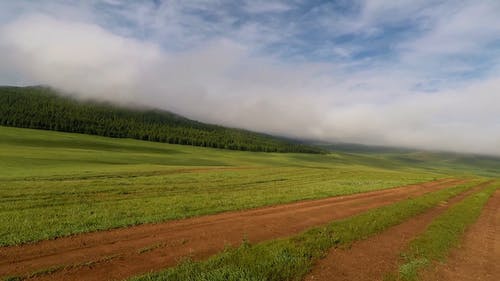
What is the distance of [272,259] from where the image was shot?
1098 cm

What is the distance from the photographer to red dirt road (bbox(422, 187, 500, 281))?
11375 mm

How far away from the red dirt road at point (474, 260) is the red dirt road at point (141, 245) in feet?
21.4

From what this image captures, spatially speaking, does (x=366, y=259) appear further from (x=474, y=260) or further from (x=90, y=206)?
(x=90, y=206)

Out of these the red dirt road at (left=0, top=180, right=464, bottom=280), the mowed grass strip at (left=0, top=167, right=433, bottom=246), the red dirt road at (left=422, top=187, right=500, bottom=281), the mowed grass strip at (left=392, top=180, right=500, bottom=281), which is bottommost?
the mowed grass strip at (left=0, top=167, right=433, bottom=246)

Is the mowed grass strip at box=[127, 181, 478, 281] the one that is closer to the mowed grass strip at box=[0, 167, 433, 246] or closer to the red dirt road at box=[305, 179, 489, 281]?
the red dirt road at box=[305, 179, 489, 281]

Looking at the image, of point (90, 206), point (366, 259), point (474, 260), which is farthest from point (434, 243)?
point (90, 206)

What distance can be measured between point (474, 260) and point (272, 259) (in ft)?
29.3

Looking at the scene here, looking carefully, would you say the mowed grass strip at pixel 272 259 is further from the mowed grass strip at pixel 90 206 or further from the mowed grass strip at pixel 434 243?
the mowed grass strip at pixel 90 206

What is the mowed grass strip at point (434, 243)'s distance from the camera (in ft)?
37.4

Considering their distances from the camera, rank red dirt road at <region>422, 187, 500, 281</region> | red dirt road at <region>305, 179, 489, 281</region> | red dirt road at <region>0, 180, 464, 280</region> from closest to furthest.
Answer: red dirt road at <region>0, 180, 464, 280</region>, red dirt road at <region>305, 179, 489, 281</region>, red dirt road at <region>422, 187, 500, 281</region>

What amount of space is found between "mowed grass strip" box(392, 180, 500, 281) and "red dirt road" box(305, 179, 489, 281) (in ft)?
1.36

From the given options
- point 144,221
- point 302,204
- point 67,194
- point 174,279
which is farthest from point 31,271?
point 302,204

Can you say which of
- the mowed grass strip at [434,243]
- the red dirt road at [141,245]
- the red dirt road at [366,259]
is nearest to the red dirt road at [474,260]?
the mowed grass strip at [434,243]

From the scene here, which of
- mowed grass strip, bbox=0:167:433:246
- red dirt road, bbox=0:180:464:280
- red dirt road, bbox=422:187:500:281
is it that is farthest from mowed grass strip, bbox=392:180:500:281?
mowed grass strip, bbox=0:167:433:246
